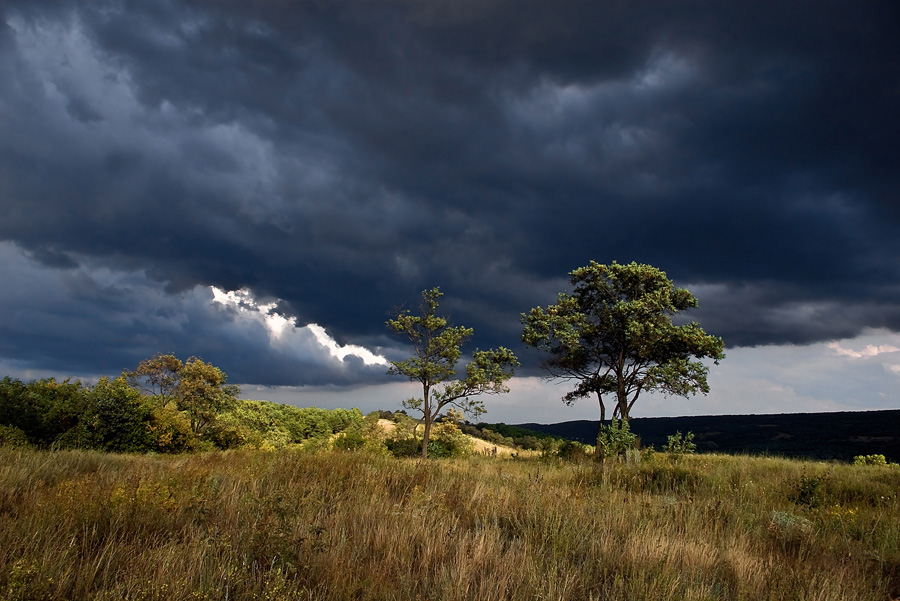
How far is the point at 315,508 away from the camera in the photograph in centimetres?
600

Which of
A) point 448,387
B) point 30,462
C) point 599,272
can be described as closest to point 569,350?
point 599,272

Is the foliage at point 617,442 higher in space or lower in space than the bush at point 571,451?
higher

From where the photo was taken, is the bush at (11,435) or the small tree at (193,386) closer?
the bush at (11,435)

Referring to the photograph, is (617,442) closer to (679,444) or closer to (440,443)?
(679,444)

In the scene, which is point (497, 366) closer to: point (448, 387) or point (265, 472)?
point (448, 387)

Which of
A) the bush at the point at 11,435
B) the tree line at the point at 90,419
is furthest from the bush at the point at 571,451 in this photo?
the bush at the point at 11,435

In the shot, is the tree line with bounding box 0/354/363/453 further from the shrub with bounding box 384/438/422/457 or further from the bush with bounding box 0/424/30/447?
the shrub with bounding box 384/438/422/457

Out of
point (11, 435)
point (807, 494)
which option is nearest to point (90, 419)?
point (11, 435)

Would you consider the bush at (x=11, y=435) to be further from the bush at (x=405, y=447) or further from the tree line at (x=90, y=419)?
the bush at (x=405, y=447)

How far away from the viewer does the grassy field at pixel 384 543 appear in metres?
3.81

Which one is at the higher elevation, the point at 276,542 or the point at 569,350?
the point at 569,350

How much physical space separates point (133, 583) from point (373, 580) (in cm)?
186

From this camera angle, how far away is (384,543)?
4926 mm

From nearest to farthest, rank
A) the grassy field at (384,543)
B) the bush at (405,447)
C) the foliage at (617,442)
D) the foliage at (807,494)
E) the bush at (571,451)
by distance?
the grassy field at (384,543)
the foliage at (807,494)
the foliage at (617,442)
the bush at (571,451)
the bush at (405,447)
